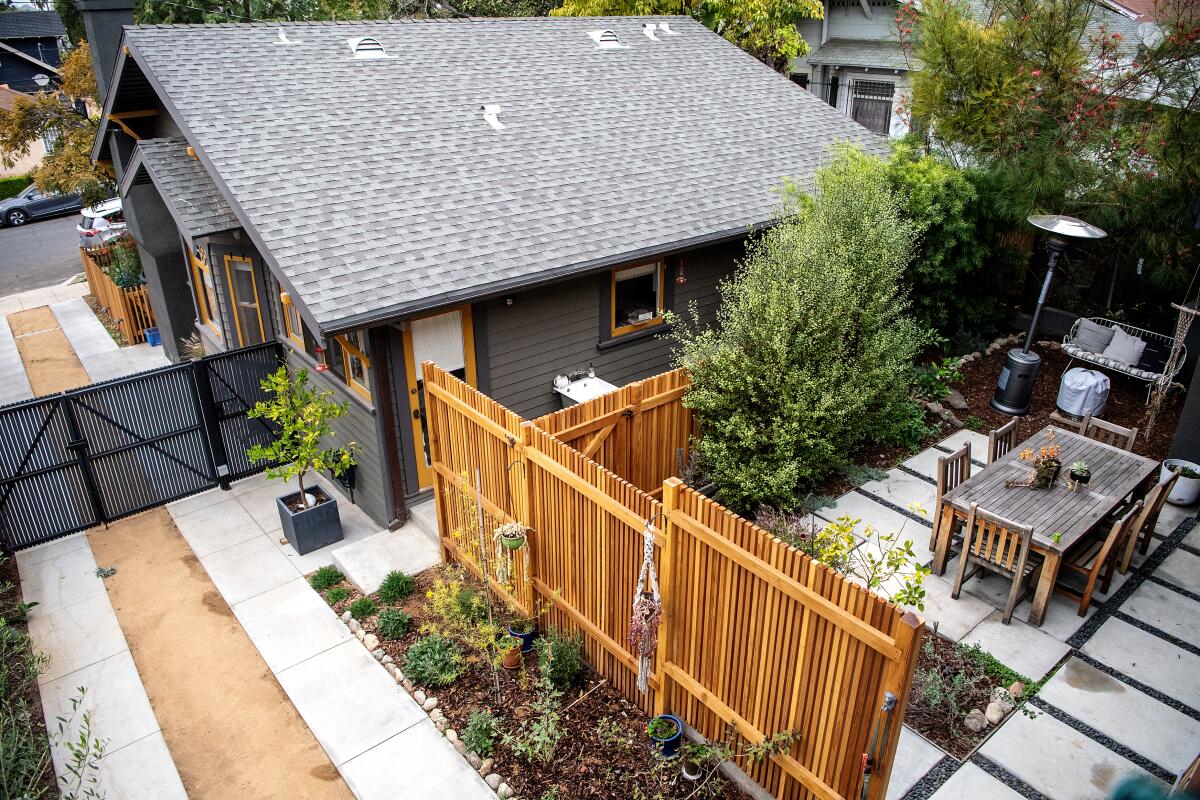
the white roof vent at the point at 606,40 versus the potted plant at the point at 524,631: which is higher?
the white roof vent at the point at 606,40

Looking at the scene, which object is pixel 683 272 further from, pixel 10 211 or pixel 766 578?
pixel 10 211

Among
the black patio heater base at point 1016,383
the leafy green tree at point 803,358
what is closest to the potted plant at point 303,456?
the leafy green tree at point 803,358

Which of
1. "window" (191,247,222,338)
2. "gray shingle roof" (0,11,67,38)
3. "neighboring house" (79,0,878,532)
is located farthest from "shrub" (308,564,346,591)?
"gray shingle roof" (0,11,67,38)

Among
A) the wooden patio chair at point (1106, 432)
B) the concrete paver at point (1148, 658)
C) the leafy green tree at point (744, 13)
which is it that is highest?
the leafy green tree at point (744, 13)

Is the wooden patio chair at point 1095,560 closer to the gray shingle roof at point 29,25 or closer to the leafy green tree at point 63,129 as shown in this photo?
the leafy green tree at point 63,129

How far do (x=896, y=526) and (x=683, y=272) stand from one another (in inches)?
172

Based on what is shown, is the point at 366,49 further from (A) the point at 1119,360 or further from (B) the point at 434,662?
(A) the point at 1119,360

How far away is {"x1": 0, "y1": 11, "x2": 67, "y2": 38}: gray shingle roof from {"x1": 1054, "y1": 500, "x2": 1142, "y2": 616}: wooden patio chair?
152 feet

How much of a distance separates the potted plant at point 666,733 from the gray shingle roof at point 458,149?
14.2ft

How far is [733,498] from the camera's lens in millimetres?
8250

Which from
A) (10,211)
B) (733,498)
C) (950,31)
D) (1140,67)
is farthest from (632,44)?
(10,211)

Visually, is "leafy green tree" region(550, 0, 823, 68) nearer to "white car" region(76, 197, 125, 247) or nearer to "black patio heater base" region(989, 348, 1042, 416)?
"black patio heater base" region(989, 348, 1042, 416)

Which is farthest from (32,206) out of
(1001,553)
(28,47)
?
(1001,553)

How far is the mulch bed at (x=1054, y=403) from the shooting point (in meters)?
10.1
